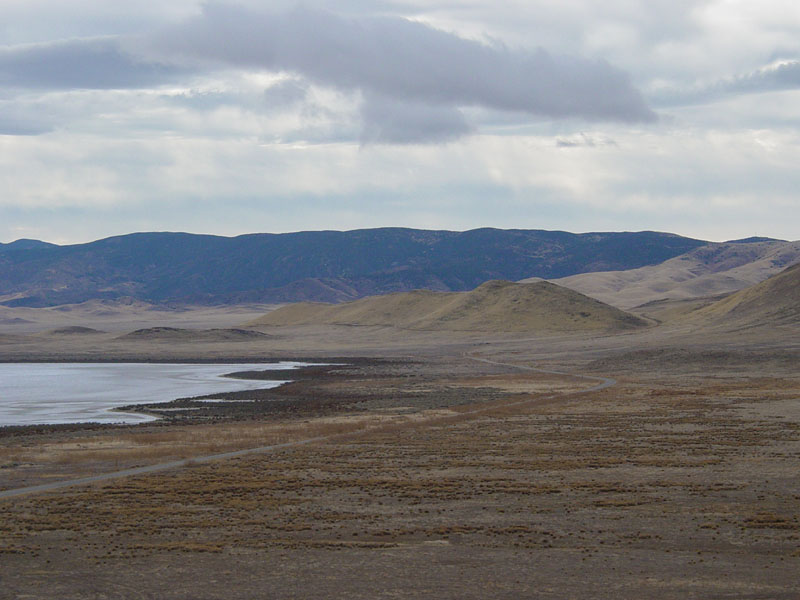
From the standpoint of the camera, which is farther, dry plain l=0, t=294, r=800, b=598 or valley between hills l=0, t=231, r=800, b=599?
valley between hills l=0, t=231, r=800, b=599

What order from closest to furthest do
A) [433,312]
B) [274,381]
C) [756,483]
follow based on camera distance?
[756,483], [274,381], [433,312]

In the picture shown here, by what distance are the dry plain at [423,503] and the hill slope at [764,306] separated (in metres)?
78.3

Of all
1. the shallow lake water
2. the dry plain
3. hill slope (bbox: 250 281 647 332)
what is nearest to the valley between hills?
the dry plain

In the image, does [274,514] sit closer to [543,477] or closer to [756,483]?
[543,477]

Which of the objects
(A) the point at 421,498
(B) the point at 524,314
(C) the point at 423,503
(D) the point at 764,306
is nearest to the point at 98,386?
(A) the point at 421,498

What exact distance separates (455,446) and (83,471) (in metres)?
15.1

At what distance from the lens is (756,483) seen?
98.7 feet

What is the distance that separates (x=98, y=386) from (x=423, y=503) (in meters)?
63.0

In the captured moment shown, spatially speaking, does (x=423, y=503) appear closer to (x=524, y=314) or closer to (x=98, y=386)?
(x=98, y=386)

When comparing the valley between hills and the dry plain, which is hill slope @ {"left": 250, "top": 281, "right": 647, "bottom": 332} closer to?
the valley between hills

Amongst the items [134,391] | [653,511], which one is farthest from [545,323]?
[653,511]

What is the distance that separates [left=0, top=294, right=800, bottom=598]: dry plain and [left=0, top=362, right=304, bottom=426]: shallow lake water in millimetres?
6930

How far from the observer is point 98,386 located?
84.9 metres

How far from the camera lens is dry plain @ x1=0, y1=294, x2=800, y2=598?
20.1 m
